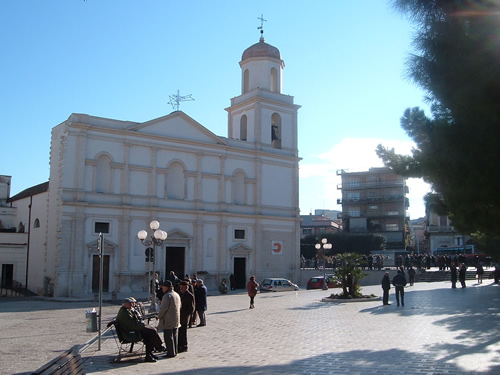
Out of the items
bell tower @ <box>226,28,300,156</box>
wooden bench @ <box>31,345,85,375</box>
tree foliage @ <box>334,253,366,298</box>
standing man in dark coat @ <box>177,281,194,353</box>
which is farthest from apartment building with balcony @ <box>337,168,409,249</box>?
wooden bench @ <box>31,345,85,375</box>

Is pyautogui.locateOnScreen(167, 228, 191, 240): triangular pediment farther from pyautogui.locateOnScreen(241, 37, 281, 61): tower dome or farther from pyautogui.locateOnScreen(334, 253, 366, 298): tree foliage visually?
pyautogui.locateOnScreen(241, 37, 281, 61): tower dome

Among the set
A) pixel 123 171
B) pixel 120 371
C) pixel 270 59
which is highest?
pixel 270 59

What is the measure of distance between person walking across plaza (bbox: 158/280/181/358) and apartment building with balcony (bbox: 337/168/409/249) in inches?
3033

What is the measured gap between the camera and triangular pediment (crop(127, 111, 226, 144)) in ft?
124

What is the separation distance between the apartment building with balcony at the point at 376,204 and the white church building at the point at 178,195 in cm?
4612

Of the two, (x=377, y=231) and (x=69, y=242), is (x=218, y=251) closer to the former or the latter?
(x=69, y=242)

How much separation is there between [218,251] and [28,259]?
13322mm

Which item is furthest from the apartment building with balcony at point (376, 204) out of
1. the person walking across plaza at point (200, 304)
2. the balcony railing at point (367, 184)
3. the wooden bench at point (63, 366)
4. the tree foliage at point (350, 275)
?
the wooden bench at point (63, 366)

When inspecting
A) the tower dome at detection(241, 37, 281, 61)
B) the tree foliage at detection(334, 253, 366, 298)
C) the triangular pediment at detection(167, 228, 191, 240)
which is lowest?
the tree foliage at detection(334, 253, 366, 298)

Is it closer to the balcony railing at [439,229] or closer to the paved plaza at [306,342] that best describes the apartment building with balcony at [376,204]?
the balcony railing at [439,229]

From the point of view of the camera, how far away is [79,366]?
8.15 metres

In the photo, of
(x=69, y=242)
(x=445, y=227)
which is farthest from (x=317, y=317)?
(x=445, y=227)

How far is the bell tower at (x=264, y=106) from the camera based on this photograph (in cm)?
4300

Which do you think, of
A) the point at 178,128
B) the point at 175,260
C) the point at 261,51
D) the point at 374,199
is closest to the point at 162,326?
the point at 175,260
